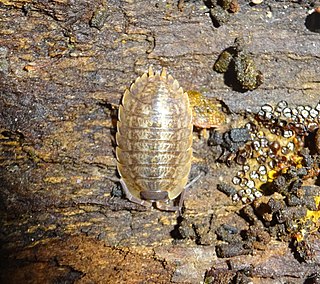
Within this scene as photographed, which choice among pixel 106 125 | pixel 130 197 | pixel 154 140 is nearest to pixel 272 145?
pixel 154 140

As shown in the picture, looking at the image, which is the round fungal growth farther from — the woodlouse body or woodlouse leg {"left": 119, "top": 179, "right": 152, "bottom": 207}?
woodlouse leg {"left": 119, "top": 179, "right": 152, "bottom": 207}

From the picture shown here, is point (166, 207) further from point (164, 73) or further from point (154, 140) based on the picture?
point (164, 73)

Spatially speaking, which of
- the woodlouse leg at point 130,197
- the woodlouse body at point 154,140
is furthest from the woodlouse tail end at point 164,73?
the woodlouse leg at point 130,197

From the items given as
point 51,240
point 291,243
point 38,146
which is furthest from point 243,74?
point 51,240

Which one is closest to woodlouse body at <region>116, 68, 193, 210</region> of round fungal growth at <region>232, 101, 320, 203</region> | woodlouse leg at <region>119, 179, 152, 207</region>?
woodlouse leg at <region>119, 179, 152, 207</region>

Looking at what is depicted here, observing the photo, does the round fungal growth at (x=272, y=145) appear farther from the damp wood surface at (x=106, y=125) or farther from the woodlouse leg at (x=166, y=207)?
the woodlouse leg at (x=166, y=207)

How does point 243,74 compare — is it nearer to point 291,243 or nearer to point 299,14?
point 299,14
